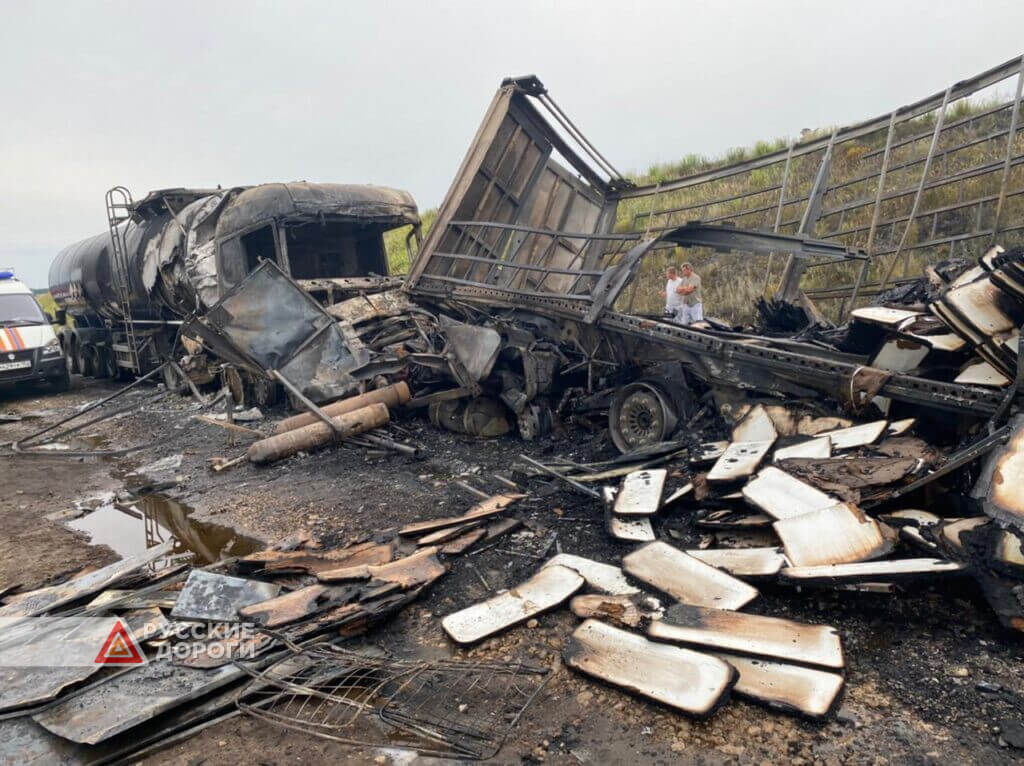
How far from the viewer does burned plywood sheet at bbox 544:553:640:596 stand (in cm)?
315

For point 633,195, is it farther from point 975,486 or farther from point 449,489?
point 975,486

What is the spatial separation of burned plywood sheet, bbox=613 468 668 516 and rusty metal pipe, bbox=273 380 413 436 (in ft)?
10.8

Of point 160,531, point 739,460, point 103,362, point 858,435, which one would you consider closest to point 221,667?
point 160,531

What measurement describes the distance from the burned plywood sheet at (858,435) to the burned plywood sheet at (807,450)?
50 mm

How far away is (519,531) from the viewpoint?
4.04 m

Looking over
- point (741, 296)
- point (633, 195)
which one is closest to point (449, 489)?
point (633, 195)

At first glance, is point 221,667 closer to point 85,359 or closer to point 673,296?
point 673,296

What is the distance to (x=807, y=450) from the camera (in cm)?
380

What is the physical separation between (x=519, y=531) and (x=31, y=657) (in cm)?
262

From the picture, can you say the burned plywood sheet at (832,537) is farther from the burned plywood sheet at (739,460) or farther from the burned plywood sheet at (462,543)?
the burned plywood sheet at (462,543)

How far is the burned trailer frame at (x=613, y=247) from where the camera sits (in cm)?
441

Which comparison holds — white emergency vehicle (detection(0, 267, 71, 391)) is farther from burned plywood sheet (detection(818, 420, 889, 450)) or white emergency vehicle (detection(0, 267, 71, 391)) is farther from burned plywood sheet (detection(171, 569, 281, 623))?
burned plywood sheet (detection(818, 420, 889, 450))

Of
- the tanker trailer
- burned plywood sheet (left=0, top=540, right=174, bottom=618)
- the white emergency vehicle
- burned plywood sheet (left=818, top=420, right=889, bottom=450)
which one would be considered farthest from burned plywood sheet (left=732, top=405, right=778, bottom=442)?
the white emergency vehicle

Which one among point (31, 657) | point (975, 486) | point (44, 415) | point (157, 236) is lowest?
point (44, 415)
